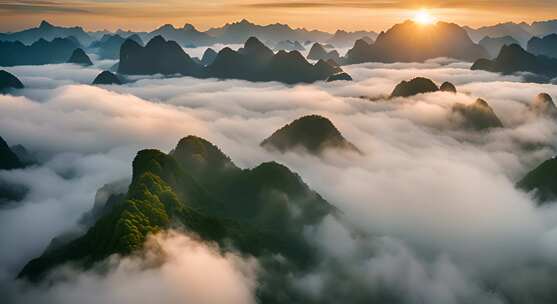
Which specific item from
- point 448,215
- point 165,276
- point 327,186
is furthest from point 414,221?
point 165,276

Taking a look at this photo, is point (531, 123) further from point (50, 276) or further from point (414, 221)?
point (50, 276)

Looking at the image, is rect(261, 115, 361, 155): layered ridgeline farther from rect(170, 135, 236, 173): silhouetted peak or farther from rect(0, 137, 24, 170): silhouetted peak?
rect(0, 137, 24, 170): silhouetted peak

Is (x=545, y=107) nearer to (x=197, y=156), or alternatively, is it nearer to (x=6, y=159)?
(x=197, y=156)

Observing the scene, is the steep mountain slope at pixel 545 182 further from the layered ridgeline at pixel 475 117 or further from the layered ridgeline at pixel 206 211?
the layered ridgeline at pixel 475 117

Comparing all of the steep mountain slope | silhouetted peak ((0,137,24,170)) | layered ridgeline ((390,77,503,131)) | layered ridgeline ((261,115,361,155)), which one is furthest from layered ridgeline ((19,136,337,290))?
layered ridgeline ((390,77,503,131))

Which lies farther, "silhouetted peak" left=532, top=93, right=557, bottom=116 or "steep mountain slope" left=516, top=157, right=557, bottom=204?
"silhouetted peak" left=532, top=93, right=557, bottom=116

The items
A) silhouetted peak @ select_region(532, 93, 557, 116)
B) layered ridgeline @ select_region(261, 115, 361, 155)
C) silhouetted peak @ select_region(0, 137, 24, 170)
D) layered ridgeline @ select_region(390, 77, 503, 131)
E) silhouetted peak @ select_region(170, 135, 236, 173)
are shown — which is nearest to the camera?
silhouetted peak @ select_region(170, 135, 236, 173)

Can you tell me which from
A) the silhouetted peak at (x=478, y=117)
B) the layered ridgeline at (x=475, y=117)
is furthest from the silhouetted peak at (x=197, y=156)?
the silhouetted peak at (x=478, y=117)
